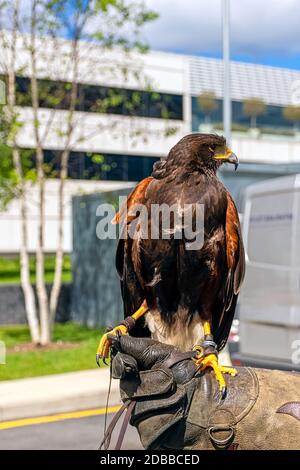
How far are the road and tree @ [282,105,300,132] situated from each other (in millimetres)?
20499

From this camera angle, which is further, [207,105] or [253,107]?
[253,107]

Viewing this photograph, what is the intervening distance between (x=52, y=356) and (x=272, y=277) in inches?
174

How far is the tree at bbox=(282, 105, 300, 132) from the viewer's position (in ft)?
86.6

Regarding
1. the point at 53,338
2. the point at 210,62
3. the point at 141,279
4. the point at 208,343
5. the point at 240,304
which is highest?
the point at 210,62

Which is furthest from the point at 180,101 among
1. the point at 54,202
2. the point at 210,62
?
the point at 54,202

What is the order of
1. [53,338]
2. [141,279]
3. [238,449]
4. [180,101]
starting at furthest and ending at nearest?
[180,101] < [53,338] < [141,279] < [238,449]

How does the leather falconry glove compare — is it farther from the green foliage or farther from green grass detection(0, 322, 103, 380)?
the green foliage

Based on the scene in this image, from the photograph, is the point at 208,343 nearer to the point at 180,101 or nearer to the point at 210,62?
the point at 180,101

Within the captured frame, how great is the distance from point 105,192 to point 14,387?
5.19m

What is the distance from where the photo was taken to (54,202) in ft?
94.0

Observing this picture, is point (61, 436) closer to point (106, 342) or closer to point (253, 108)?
point (106, 342)

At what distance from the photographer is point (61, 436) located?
265 inches

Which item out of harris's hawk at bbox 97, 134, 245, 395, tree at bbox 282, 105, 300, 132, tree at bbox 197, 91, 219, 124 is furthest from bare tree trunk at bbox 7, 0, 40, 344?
tree at bbox 282, 105, 300, 132

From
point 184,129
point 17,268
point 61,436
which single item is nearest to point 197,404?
point 61,436
